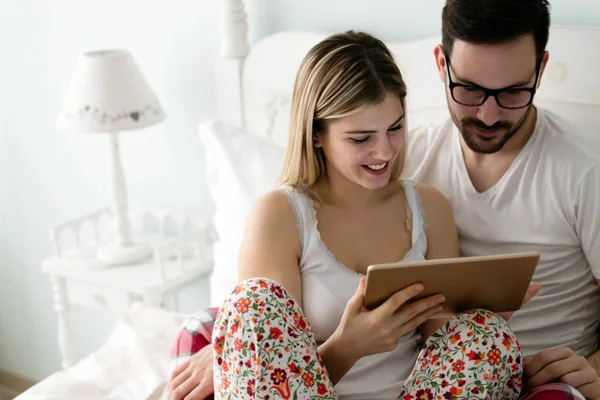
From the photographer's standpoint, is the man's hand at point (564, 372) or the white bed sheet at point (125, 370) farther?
the white bed sheet at point (125, 370)

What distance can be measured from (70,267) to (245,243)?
917mm

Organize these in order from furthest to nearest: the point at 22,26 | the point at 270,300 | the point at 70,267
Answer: the point at 22,26 < the point at 70,267 < the point at 270,300

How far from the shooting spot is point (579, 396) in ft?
3.81

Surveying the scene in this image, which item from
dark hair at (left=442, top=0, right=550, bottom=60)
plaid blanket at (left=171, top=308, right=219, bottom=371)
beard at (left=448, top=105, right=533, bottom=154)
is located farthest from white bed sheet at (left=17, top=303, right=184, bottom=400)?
dark hair at (left=442, top=0, right=550, bottom=60)

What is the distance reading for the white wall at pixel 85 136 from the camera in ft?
6.64

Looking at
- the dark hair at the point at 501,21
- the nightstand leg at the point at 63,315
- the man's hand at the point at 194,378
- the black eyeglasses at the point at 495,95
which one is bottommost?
the nightstand leg at the point at 63,315

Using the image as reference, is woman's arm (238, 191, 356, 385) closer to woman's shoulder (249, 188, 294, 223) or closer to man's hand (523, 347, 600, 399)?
woman's shoulder (249, 188, 294, 223)

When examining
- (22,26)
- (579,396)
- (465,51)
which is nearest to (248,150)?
(465,51)

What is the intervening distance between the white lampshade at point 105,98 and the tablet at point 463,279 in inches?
38.6

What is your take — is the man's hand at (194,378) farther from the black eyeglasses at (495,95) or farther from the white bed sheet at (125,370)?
the black eyeglasses at (495,95)

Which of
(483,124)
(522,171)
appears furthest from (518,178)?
(483,124)

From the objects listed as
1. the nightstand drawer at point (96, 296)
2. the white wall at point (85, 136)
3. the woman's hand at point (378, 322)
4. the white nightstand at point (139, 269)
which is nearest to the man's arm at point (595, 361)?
the woman's hand at point (378, 322)

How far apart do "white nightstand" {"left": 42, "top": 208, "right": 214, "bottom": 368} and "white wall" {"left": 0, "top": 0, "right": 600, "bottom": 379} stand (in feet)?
0.29

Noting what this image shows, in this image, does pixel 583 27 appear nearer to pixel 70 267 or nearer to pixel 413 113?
pixel 413 113
